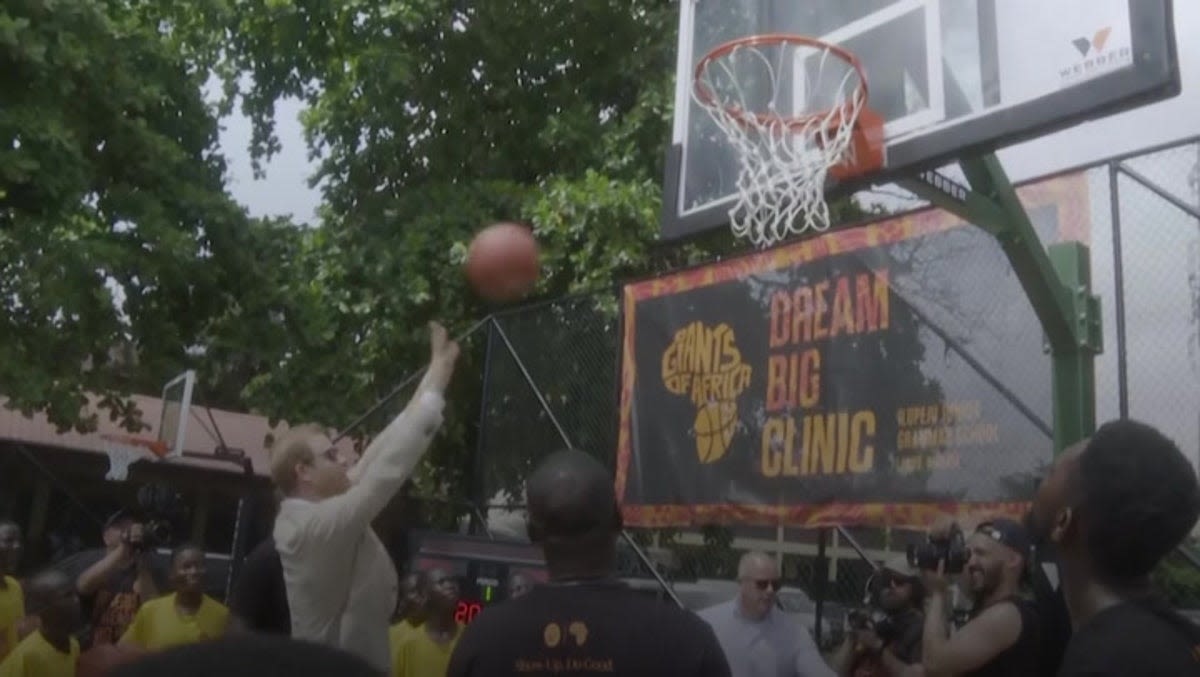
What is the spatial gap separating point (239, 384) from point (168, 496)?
14661 millimetres

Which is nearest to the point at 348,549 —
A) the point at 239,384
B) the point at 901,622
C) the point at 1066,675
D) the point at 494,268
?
the point at 1066,675

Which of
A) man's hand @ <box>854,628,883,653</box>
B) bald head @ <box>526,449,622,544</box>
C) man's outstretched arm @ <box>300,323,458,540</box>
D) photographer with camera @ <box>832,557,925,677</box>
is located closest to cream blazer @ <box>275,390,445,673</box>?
man's outstretched arm @ <box>300,323,458,540</box>

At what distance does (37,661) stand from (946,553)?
384cm

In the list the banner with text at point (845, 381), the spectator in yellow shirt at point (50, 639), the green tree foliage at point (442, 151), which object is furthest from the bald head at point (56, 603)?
the green tree foliage at point (442, 151)

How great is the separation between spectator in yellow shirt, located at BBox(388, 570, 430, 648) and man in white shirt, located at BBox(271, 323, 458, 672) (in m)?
3.30

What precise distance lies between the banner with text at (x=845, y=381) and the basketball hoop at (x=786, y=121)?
0.78 metres

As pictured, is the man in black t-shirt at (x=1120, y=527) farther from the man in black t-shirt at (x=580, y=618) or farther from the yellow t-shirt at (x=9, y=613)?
the yellow t-shirt at (x=9, y=613)

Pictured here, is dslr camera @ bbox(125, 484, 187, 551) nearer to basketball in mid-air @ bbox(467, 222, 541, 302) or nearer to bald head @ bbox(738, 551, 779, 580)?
basketball in mid-air @ bbox(467, 222, 541, 302)

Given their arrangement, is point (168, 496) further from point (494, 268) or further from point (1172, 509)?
point (1172, 509)

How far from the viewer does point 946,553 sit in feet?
14.6

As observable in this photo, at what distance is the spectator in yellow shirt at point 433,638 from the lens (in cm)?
711

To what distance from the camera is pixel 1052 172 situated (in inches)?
278

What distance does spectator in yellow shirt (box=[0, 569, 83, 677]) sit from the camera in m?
6.34

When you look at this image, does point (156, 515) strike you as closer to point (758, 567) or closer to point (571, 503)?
point (758, 567)
